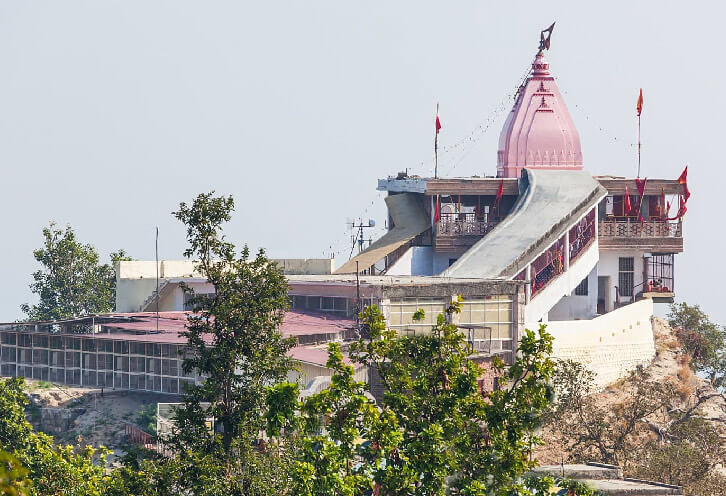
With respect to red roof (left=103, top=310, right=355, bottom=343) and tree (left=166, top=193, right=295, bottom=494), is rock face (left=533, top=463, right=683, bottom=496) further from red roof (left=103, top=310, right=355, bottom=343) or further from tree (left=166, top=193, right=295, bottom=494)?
red roof (left=103, top=310, right=355, bottom=343)

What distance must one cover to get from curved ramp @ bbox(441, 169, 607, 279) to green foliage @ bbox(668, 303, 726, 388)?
9954mm

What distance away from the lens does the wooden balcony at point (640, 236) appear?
8012 centimetres

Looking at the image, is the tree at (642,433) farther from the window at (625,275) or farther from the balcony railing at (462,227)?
the balcony railing at (462,227)

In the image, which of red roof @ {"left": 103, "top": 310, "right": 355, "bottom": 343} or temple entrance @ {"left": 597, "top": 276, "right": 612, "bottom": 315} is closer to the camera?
red roof @ {"left": 103, "top": 310, "right": 355, "bottom": 343}

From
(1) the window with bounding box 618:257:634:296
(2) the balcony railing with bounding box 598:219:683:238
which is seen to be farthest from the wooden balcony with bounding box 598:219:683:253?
(1) the window with bounding box 618:257:634:296

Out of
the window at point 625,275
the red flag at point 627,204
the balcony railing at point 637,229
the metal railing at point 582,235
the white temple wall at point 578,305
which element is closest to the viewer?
the metal railing at point 582,235

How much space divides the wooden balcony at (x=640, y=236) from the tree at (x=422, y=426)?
155 ft

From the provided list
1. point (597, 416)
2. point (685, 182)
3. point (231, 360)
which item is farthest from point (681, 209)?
point (231, 360)

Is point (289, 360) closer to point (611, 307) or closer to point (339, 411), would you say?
point (339, 411)

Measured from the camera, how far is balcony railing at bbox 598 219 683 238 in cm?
8038

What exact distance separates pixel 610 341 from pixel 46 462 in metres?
41.5

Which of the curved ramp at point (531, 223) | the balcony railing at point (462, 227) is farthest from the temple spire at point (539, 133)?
the balcony railing at point (462, 227)

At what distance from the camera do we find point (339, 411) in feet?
105

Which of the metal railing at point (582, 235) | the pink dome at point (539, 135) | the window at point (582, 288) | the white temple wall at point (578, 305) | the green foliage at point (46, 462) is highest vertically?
the pink dome at point (539, 135)
